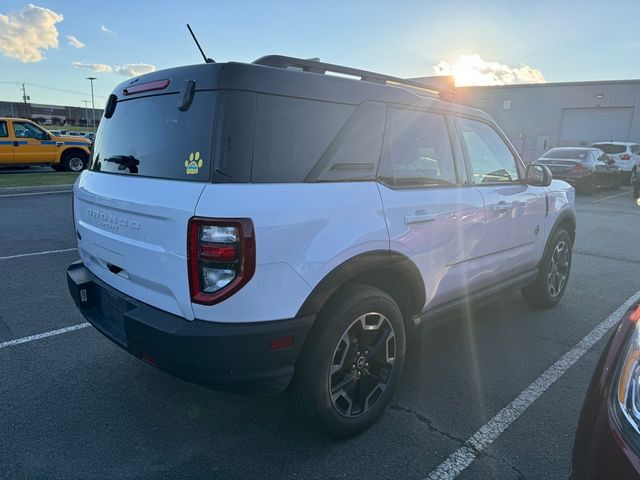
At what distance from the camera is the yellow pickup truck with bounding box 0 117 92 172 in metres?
15.4

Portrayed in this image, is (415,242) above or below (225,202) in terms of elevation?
below

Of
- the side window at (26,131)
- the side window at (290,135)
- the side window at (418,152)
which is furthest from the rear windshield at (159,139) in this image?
the side window at (26,131)

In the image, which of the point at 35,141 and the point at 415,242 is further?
the point at 35,141

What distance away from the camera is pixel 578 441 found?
173cm

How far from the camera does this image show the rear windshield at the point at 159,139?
7.25 ft

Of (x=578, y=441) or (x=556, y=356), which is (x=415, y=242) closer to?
(x=578, y=441)

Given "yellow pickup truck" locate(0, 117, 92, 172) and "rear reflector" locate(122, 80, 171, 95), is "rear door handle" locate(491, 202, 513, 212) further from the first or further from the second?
"yellow pickup truck" locate(0, 117, 92, 172)

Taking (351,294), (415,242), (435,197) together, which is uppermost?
(435,197)

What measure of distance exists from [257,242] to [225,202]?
0.22m

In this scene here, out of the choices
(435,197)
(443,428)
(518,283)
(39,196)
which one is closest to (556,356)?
(518,283)

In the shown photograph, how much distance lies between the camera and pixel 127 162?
8.82 feet

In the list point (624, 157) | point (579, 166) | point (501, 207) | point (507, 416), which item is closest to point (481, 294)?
point (501, 207)

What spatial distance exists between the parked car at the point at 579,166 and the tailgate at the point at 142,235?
14.6 m

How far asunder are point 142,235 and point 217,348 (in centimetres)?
Result: 70
